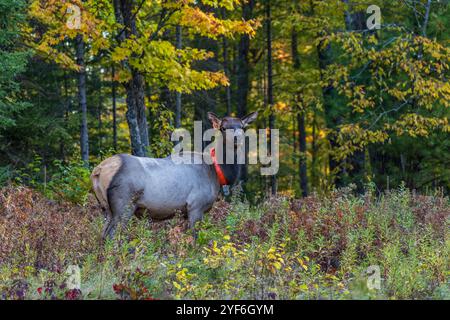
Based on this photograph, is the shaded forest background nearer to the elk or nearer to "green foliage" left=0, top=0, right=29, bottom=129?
"green foliage" left=0, top=0, right=29, bottom=129

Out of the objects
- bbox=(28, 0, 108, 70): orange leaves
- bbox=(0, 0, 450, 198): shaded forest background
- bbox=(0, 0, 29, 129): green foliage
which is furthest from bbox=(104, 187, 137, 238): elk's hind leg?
bbox=(28, 0, 108, 70): orange leaves

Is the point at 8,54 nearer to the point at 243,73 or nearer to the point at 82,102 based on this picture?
the point at 82,102

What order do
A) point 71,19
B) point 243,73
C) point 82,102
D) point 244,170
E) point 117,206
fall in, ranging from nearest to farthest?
point 117,206 → point 71,19 → point 82,102 → point 244,170 → point 243,73

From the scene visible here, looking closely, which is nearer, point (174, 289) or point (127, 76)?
point (174, 289)

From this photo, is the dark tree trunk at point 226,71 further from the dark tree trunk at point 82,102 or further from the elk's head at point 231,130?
the elk's head at point 231,130

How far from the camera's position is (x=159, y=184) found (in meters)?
9.00

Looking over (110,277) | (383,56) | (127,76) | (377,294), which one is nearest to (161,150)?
(127,76)

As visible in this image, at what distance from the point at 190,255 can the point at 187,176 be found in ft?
4.71

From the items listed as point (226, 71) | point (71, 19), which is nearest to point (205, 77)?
point (71, 19)

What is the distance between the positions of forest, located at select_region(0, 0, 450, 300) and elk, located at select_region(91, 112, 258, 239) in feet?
1.08

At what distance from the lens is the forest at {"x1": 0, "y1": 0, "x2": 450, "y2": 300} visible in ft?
22.9

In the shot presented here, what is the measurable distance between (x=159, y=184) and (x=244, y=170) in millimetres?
15143

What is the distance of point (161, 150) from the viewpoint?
14.9 m
